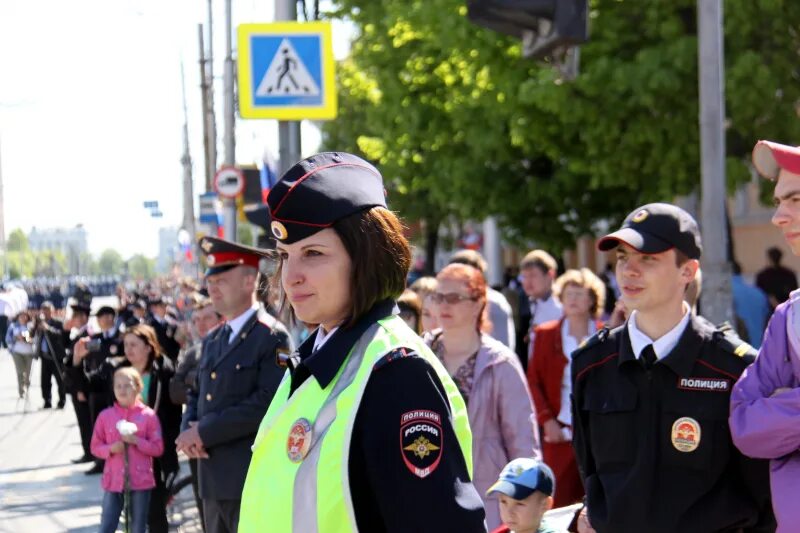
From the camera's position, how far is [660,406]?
13.7ft

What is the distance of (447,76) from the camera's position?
18.2m

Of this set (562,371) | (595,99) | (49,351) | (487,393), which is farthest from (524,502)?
(49,351)

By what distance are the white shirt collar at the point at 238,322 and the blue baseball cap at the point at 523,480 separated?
1650 mm

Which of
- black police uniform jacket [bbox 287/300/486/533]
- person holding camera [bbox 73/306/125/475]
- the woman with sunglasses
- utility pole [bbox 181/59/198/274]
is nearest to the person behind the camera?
black police uniform jacket [bbox 287/300/486/533]

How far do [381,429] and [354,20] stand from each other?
18894 mm

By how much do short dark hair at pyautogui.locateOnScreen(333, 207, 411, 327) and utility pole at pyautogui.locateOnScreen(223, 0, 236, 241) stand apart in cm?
1974

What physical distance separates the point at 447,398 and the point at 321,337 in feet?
1.20

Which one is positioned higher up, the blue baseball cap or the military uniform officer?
the blue baseball cap

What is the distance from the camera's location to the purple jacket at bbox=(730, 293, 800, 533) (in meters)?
3.74

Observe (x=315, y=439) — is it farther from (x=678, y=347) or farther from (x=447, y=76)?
(x=447, y=76)

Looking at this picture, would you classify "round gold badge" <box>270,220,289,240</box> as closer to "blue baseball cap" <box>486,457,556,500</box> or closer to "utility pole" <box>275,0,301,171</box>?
"blue baseball cap" <box>486,457,556,500</box>

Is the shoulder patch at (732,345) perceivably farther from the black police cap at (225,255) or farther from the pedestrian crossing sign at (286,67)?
the pedestrian crossing sign at (286,67)

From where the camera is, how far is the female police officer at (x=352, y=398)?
239 cm

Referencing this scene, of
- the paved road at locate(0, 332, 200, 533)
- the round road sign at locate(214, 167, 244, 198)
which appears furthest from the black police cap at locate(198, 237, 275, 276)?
the round road sign at locate(214, 167, 244, 198)
